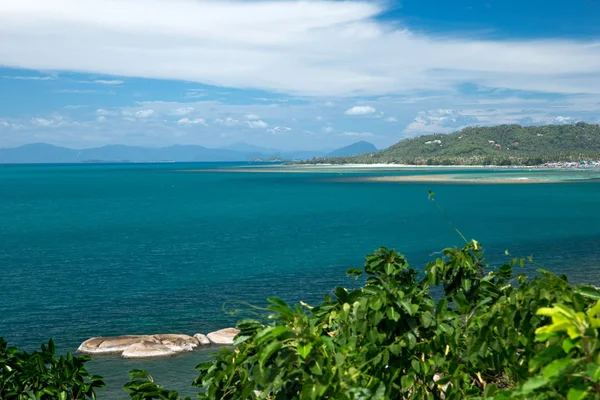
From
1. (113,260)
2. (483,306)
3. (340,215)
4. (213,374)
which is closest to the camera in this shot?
(213,374)

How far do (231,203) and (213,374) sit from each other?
403ft

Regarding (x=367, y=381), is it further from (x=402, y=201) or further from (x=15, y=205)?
(x=15, y=205)

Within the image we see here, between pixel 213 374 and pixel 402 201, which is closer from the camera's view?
pixel 213 374

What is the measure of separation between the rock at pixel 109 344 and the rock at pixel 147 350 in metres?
0.50

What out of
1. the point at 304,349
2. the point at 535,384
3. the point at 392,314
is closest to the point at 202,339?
the point at 392,314

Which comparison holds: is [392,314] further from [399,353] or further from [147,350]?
[147,350]

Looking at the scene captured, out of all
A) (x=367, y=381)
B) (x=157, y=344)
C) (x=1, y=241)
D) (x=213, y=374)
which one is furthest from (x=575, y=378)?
(x=1, y=241)

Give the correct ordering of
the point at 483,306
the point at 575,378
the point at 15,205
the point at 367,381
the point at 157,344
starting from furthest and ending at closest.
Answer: the point at 15,205 → the point at 157,344 → the point at 483,306 → the point at 367,381 → the point at 575,378

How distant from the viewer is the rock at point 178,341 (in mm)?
29562

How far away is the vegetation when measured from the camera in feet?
9.78

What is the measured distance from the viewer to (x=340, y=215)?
9944 cm

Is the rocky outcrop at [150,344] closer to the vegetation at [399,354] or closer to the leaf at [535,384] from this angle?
the vegetation at [399,354]

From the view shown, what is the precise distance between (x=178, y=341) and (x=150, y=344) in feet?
4.52

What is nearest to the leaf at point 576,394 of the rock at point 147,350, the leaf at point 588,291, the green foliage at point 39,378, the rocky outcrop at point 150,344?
the leaf at point 588,291
